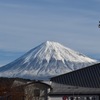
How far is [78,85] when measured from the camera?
9619 cm

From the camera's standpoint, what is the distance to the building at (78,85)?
9112 centimetres

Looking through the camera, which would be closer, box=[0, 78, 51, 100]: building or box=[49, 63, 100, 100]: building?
box=[0, 78, 51, 100]: building

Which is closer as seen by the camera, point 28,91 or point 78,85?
point 28,91

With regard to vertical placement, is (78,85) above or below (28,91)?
above

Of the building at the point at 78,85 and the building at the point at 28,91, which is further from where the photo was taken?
the building at the point at 78,85

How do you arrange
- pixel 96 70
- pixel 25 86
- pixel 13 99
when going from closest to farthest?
pixel 13 99 → pixel 25 86 → pixel 96 70

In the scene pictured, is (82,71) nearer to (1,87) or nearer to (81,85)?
(81,85)

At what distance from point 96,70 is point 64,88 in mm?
6999

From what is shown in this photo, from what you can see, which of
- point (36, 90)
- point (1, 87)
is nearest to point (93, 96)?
point (36, 90)

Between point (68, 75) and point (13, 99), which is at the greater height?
point (68, 75)

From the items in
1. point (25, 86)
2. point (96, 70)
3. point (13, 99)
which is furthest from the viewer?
point (96, 70)

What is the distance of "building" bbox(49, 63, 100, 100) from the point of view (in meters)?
91.1

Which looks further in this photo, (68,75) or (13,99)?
(68,75)

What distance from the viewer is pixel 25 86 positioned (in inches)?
3600
